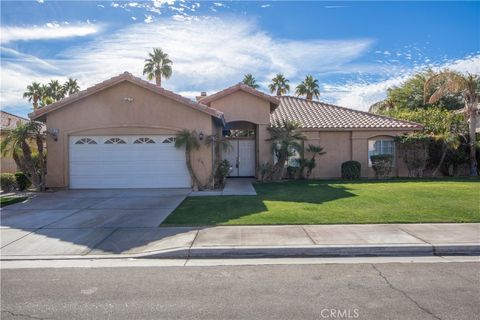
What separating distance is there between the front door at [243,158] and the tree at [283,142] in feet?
9.25

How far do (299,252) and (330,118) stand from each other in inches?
611

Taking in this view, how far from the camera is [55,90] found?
4078 cm

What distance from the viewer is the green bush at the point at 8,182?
50.0 ft

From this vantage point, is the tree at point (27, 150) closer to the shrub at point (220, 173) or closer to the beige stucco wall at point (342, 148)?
the shrub at point (220, 173)

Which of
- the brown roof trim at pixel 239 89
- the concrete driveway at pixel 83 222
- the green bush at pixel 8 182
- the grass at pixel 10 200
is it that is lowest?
the concrete driveway at pixel 83 222

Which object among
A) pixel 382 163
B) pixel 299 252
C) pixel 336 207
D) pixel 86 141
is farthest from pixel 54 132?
pixel 382 163

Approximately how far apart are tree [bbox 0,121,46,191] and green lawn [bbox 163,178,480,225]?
735 cm

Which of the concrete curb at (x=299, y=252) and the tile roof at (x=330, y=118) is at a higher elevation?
the tile roof at (x=330, y=118)

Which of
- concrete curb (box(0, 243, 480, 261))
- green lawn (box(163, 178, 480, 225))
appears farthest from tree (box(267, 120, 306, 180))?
concrete curb (box(0, 243, 480, 261))

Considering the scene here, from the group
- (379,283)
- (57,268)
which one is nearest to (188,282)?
(57,268)

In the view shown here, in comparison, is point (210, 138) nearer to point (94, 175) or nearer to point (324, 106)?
point (94, 175)

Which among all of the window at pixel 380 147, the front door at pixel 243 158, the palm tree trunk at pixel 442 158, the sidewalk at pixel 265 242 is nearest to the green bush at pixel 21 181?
the sidewalk at pixel 265 242

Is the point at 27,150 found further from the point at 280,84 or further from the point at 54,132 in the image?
the point at 280,84

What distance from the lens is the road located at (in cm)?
419
